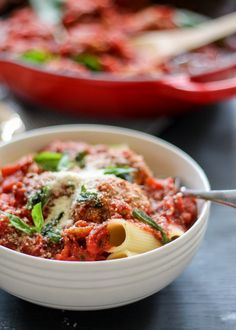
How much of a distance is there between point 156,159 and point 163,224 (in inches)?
13.4

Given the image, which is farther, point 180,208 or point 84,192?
point 180,208

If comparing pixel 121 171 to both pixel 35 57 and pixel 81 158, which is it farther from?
pixel 35 57

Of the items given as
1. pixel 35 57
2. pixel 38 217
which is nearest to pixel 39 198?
pixel 38 217

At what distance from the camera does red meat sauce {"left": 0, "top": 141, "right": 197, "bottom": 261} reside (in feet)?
4.18

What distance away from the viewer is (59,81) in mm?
1998

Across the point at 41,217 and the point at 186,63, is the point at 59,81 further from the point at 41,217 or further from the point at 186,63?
the point at 41,217

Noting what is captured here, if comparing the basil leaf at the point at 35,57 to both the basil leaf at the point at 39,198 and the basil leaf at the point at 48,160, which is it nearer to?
the basil leaf at the point at 48,160

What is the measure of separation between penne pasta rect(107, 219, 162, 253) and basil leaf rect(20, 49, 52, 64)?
3.49ft

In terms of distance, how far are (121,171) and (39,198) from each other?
0.22m

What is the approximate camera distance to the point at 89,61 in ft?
7.27

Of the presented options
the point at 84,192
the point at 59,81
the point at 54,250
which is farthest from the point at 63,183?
the point at 59,81

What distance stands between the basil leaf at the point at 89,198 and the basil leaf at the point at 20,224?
13cm

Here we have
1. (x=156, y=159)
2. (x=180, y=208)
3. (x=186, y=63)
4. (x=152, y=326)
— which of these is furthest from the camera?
(x=186, y=63)

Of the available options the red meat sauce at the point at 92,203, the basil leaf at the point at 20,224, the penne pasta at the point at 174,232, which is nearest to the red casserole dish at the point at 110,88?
the red meat sauce at the point at 92,203
